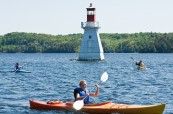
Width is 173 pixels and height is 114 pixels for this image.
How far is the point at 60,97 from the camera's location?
26.5m

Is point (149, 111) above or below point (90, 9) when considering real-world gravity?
below

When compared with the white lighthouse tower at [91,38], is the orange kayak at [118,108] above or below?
below

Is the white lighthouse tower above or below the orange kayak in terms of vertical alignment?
above

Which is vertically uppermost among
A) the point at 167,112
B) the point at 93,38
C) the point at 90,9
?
the point at 90,9

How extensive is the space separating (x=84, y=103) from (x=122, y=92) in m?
9.10

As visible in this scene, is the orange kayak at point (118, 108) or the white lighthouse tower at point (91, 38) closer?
the orange kayak at point (118, 108)

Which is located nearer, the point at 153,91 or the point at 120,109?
the point at 120,109

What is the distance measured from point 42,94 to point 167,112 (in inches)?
383

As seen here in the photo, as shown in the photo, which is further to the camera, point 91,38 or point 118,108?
point 91,38

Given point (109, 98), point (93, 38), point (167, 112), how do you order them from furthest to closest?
point (93, 38), point (109, 98), point (167, 112)

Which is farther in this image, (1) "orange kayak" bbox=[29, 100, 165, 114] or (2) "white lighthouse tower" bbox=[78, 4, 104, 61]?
(2) "white lighthouse tower" bbox=[78, 4, 104, 61]

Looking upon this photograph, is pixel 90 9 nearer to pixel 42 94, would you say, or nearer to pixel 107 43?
pixel 42 94

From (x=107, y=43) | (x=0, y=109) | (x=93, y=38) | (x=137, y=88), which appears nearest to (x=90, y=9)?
(x=93, y=38)

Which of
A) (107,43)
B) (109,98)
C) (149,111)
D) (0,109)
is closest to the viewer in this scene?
(149,111)
